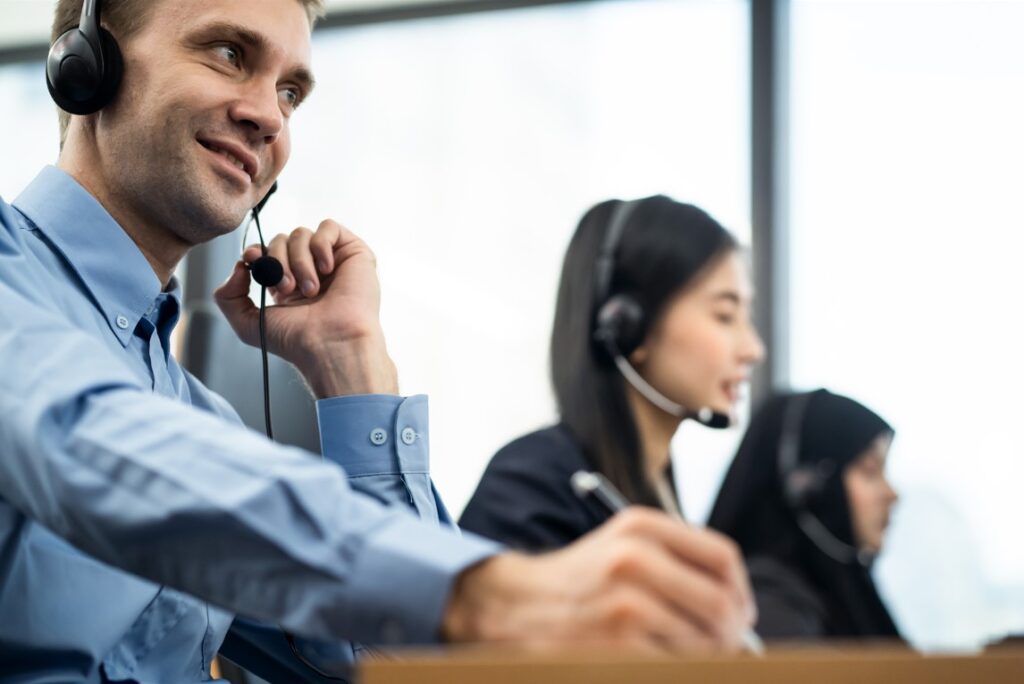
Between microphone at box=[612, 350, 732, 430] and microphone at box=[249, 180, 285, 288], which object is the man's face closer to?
microphone at box=[249, 180, 285, 288]

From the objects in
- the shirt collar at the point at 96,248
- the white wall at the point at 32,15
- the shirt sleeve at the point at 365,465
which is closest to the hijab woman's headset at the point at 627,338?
the shirt sleeve at the point at 365,465

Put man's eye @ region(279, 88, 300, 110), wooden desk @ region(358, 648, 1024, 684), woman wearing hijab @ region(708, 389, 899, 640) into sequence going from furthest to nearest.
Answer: man's eye @ region(279, 88, 300, 110) < woman wearing hijab @ region(708, 389, 899, 640) < wooden desk @ region(358, 648, 1024, 684)

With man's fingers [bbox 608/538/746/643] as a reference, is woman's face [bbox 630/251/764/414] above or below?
above

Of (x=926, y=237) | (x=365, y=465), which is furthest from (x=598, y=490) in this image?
(x=926, y=237)

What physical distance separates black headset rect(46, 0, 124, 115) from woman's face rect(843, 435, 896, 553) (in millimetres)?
760

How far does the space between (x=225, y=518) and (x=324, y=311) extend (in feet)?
2.08

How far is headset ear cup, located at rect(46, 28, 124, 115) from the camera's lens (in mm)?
1055

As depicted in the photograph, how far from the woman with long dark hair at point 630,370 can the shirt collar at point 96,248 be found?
0.40 m

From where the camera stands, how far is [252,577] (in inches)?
21.5

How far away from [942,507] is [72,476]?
1.04 m

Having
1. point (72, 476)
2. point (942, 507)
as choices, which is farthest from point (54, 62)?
point (942, 507)

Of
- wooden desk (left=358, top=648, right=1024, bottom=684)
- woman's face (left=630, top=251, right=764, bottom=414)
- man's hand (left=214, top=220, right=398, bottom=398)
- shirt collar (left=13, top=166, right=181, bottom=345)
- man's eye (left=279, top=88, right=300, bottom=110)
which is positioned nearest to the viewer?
wooden desk (left=358, top=648, right=1024, bottom=684)

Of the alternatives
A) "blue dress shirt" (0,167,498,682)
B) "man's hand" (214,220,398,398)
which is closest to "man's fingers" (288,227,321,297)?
"man's hand" (214,220,398,398)

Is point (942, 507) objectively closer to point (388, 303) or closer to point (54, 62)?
point (54, 62)
